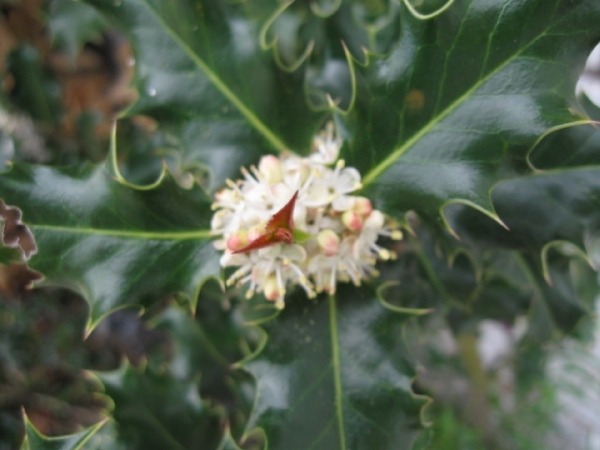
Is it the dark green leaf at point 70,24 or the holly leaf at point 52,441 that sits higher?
the dark green leaf at point 70,24

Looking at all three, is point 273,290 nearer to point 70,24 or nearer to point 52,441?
point 52,441

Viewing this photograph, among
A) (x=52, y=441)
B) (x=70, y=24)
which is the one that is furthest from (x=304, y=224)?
(x=70, y=24)

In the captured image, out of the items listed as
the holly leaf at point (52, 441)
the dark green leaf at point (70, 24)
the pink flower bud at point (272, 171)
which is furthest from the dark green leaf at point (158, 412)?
the dark green leaf at point (70, 24)

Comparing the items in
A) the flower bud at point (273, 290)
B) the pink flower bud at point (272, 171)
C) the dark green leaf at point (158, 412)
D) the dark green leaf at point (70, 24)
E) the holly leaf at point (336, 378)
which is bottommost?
the dark green leaf at point (158, 412)

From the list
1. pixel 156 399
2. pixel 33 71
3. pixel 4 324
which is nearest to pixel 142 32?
pixel 156 399

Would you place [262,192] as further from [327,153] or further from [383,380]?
[383,380]

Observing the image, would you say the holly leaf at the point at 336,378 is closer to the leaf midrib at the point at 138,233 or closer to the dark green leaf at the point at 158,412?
the leaf midrib at the point at 138,233
